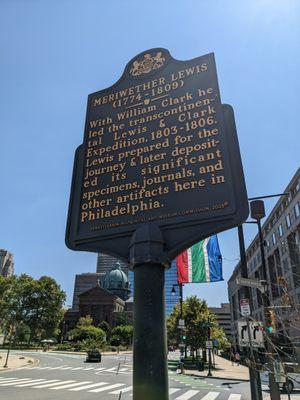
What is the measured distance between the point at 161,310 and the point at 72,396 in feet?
50.3

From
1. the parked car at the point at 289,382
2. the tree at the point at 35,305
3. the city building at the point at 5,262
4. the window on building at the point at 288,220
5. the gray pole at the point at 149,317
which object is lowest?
the parked car at the point at 289,382

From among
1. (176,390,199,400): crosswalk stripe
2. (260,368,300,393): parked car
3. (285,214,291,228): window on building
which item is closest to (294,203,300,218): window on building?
(285,214,291,228): window on building

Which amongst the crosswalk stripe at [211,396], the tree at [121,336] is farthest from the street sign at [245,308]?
the tree at [121,336]

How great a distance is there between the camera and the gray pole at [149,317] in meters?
5.29

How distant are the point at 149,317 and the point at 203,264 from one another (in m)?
10.9

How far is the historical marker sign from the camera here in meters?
6.45

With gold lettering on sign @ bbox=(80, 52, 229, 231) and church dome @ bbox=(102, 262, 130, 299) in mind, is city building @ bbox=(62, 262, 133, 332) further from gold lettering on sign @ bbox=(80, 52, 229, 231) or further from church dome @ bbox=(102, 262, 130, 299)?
gold lettering on sign @ bbox=(80, 52, 229, 231)

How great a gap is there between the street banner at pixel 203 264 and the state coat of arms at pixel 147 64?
31.7 ft

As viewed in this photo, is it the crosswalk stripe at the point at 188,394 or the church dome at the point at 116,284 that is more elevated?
the church dome at the point at 116,284

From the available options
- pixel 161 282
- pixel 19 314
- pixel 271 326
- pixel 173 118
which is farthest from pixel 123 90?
pixel 19 314

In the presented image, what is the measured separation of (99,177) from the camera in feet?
25.2

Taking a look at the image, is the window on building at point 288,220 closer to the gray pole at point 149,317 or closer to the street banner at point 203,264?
the street banner at point 203,264

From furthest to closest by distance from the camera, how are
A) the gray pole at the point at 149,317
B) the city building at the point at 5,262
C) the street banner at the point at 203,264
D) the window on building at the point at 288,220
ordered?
the city building at the point at 5,262 → the window on building at the point at 288,220 → the street banner at the point at 203,264 → the gray pole at the point at 149,317

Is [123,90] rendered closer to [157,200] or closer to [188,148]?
[188,148]
